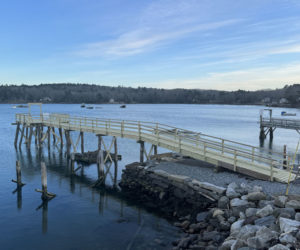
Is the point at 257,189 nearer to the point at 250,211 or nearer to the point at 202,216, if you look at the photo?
the point at 250,211

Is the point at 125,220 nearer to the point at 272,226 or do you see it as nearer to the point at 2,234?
the point at 2,234

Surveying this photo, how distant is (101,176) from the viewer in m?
21.9

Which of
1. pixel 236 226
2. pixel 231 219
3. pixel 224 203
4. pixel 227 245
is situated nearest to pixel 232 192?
pixel 224 203

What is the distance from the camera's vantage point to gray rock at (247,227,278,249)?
944cm

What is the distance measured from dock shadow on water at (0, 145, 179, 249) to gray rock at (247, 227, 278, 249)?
4.22 metres

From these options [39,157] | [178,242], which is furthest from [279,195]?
[39,157]

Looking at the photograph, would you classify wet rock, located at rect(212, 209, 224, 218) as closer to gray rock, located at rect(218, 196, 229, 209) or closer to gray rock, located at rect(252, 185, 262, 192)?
gray rock, located at rect(218, 196, 229, 209)

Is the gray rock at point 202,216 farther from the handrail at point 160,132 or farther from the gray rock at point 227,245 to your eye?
the handrail at point 160,132

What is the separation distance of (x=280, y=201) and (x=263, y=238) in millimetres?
2590

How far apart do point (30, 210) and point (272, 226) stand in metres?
13.2

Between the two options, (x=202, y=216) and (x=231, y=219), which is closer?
(x=231, y=219)

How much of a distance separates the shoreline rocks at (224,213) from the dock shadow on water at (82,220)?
3.71 ft

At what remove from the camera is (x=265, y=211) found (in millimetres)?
11422

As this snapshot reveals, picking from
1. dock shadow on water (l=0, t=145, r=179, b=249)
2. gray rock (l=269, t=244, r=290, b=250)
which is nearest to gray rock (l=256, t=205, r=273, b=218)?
gray rock (l=269, t=244, r=290, b=250)
